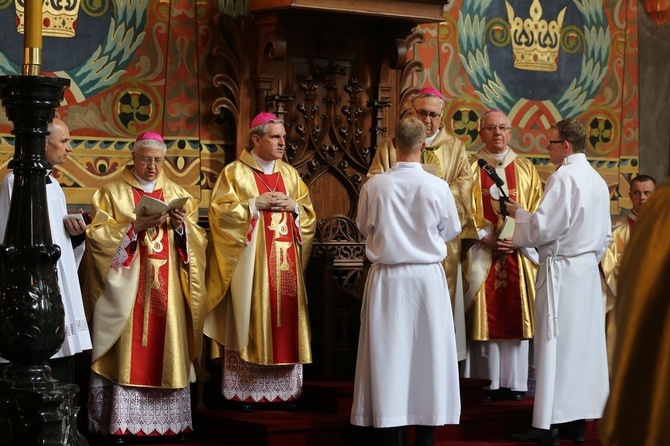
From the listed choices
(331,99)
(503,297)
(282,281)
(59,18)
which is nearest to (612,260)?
(503,297)

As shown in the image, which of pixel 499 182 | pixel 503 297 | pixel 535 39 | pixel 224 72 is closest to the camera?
pixel 499 182

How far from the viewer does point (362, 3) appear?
796 cm

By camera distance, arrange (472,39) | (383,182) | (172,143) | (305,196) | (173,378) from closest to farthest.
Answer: (383,182), (173,378), (305,196), (172,143), (472,39)

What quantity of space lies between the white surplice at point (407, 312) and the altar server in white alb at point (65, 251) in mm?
1653

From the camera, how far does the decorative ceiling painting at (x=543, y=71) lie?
9.40m

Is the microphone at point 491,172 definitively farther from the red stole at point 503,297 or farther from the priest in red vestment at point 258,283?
the priest in red vestment at point 258,283

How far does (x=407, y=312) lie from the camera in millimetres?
6562

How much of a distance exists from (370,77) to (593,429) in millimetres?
3055

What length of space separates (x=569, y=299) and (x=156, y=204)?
2.53 m

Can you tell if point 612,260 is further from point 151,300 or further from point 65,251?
point 65,251

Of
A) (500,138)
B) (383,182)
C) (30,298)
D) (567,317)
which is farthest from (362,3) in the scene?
(30,298)

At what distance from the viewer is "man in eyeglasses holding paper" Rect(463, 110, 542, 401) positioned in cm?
796

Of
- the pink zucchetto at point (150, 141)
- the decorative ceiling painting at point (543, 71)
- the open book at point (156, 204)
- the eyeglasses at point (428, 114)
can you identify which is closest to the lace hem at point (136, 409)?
the open book at point (156, 204)

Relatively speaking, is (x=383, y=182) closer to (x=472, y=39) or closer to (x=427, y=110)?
(x=427, y=110)
